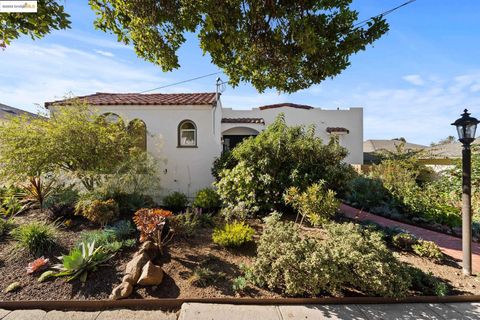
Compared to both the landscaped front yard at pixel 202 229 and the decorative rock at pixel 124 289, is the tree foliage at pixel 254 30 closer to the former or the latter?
the landscaped front yard at pixel 202 229

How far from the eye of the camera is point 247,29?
4.36 metres

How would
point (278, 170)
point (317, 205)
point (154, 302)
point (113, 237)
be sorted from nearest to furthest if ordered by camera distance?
point (154, 302), point (113, 237), point (317, 205), point (278, 170)

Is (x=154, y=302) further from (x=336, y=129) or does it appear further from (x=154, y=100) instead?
(x=336, y=129)

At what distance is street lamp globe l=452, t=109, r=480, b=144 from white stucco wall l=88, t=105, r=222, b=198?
25.4ft

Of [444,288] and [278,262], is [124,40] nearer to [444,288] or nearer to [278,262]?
[278,262]

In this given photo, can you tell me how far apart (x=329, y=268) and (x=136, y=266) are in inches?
133

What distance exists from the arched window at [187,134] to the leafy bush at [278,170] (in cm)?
316

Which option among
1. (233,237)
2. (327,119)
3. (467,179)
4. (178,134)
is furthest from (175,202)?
(327,119)

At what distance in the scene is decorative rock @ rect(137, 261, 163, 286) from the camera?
13.3ft

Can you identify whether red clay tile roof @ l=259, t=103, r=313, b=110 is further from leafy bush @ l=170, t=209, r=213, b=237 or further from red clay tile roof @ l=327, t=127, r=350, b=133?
leafy bush @ l=170, t=209, r=213, b=237

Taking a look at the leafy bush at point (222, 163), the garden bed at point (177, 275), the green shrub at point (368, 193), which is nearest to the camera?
the garden bed at point (177, 275)

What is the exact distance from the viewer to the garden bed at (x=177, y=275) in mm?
3949

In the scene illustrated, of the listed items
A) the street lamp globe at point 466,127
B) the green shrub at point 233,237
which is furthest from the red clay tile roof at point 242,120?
the street lamp globe at point 466,127

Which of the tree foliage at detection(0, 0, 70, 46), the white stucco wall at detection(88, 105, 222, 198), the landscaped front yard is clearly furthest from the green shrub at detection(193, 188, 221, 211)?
the tree foliage at detection(0, 0, 70, 46)
